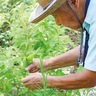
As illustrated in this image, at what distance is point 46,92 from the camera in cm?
A: 224

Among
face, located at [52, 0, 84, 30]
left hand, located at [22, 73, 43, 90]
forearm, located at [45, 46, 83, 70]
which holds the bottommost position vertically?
forearm, located at [45, 46, 83, 70]

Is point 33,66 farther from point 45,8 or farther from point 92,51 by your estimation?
point 92,51

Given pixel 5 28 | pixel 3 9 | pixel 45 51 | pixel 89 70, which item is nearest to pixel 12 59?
pixel 45 51

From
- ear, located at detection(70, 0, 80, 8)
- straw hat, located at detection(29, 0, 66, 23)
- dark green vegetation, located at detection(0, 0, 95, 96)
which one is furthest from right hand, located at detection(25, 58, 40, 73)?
ear, located at detection(70, 0, 80, 8)

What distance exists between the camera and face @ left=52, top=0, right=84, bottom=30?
2.03m

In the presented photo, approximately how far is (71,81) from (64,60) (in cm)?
53

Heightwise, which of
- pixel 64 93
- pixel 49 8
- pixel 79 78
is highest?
pixel 49 8

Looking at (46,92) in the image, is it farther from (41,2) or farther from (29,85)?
(41,2)

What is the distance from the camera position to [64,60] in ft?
8.47

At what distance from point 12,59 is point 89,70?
0.71 meters

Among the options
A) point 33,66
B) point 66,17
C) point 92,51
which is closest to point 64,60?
point 33,66

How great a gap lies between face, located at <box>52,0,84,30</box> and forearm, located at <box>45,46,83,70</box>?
0.49m

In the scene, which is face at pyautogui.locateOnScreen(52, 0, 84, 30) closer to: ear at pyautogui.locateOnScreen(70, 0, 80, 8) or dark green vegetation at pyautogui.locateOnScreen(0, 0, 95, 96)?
ear at pyautogui.locateOnScreen(70, 0, 80, 8)

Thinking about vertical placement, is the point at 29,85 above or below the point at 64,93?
above
